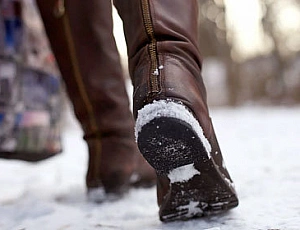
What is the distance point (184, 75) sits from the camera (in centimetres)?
78

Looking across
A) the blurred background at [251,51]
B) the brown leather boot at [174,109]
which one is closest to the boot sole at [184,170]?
the brown leather boot at [174,109]

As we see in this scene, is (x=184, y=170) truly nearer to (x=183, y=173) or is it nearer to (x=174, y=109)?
(x=183, y=173)

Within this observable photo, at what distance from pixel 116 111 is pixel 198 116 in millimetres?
515

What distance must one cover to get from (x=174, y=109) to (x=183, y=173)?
0.15m

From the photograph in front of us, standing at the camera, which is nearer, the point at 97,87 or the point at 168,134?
the point at 168,134

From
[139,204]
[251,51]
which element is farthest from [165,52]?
[251,51]

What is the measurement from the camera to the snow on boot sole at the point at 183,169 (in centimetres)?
72

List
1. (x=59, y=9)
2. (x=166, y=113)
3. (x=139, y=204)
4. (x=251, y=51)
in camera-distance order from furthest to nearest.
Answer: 1. (x=251, y=51)
2. (x=59, y=9)
3. (x=139, y=204)
4. (x=166, y=113)

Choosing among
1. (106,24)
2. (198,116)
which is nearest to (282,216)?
(198,116)

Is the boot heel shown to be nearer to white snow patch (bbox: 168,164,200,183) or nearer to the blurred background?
white snow patch (bbox: 168,164,200,183)

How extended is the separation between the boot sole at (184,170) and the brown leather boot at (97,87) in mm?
336

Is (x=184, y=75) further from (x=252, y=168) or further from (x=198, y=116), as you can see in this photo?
(x=252, y=168)

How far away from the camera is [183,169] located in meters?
0.82

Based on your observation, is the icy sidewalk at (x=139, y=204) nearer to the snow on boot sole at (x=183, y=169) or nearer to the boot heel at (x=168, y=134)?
the snow on boot sole at (x=183, y=169)
